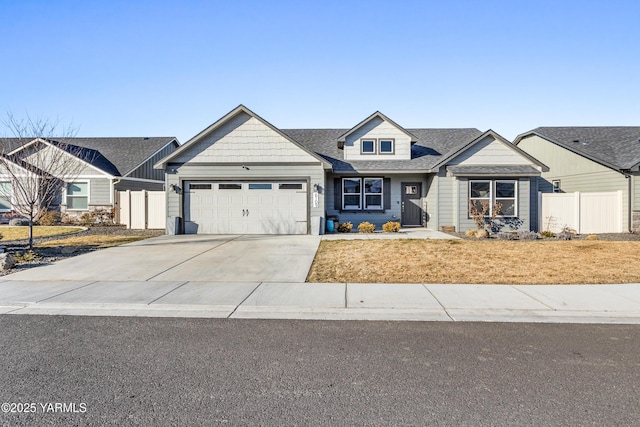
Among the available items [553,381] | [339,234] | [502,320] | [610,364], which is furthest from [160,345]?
[339,234]

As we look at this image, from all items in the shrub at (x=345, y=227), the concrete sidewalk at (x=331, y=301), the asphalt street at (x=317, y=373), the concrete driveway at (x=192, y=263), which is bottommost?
the asphalt street at (x=317, y=373)

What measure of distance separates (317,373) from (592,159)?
69.2 feet

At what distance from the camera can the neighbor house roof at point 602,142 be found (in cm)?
1795

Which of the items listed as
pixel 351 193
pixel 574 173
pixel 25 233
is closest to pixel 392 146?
pixel 351 193

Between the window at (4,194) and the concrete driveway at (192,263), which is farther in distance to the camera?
the window at (4,194)

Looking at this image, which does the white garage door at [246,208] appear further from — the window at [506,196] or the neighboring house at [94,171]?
the window at [506,196]

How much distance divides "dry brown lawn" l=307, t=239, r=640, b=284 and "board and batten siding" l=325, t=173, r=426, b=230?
5.20 meters

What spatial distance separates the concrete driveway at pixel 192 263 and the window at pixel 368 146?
6.82 m

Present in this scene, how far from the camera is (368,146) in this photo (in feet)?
62.3

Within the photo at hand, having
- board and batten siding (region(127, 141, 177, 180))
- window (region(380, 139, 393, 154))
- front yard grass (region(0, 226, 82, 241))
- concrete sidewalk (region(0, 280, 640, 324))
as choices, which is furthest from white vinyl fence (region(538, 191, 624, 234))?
board and batten siding (region(127, 141, 177, 180))

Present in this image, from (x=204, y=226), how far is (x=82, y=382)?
13319 mm

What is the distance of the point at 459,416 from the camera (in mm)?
3047

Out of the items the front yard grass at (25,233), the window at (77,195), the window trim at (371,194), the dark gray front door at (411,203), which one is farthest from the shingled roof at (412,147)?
the window at (77,195)

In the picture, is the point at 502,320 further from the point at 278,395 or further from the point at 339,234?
the point at 339,234
